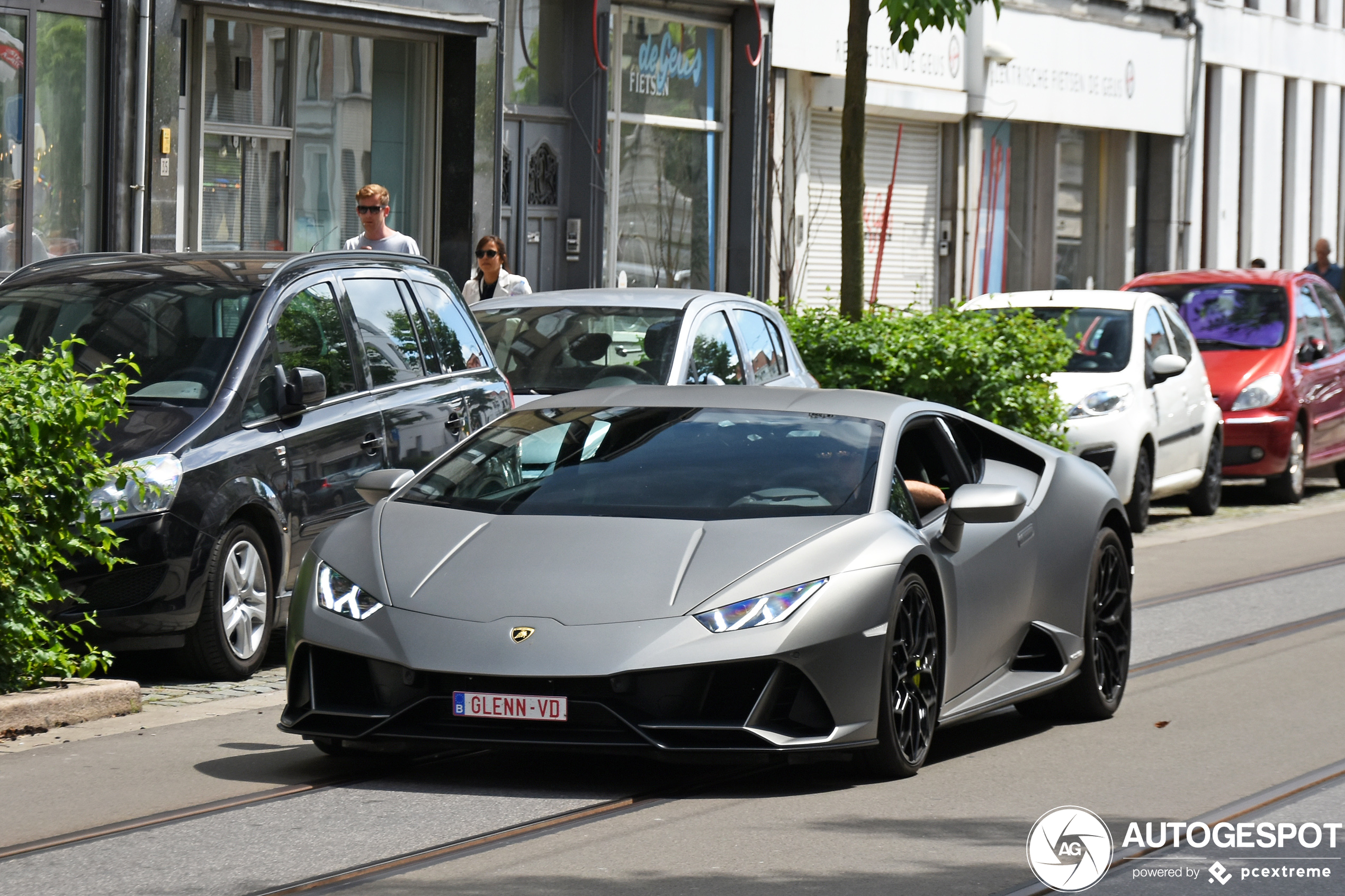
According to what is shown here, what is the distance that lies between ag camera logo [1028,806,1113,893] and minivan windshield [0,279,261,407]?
14.5ft

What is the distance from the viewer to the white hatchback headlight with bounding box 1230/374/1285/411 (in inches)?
753

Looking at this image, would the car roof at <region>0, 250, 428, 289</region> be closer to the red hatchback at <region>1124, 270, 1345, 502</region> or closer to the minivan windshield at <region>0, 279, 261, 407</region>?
the minivan windshield at <region>0, 279, 261, 407</region>

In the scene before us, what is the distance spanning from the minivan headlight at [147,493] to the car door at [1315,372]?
40.9 ft

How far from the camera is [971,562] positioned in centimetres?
784

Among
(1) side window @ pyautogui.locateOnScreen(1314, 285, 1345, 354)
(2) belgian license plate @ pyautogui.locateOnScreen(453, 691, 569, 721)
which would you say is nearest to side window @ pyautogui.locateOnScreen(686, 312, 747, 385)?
(2) belgian license plate @ pyautogui.locateOnScreen(453, 691, 569, 721)

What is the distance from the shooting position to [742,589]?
22.4ft

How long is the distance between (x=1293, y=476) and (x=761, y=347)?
296 inches

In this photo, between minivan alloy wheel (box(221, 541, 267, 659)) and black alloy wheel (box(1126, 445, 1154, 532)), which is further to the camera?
black alloy wheel (box(1126, 445, 1154, 532))

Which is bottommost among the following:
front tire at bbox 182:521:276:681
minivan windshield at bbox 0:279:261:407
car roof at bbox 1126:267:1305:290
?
front tire at bbox 182:521:276:681

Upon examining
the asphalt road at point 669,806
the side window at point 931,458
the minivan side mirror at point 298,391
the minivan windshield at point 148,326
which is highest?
the minivan windshield at point 148,326

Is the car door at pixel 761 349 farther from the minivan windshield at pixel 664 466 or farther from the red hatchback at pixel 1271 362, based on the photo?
the red hatchback at pixel 1271 362

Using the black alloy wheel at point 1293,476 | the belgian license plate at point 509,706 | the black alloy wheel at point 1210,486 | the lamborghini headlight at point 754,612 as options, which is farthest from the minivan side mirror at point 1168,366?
the belgian license plate at point 509,706

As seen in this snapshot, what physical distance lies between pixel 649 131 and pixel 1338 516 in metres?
8.41

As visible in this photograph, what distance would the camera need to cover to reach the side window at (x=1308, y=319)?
19.8 m
